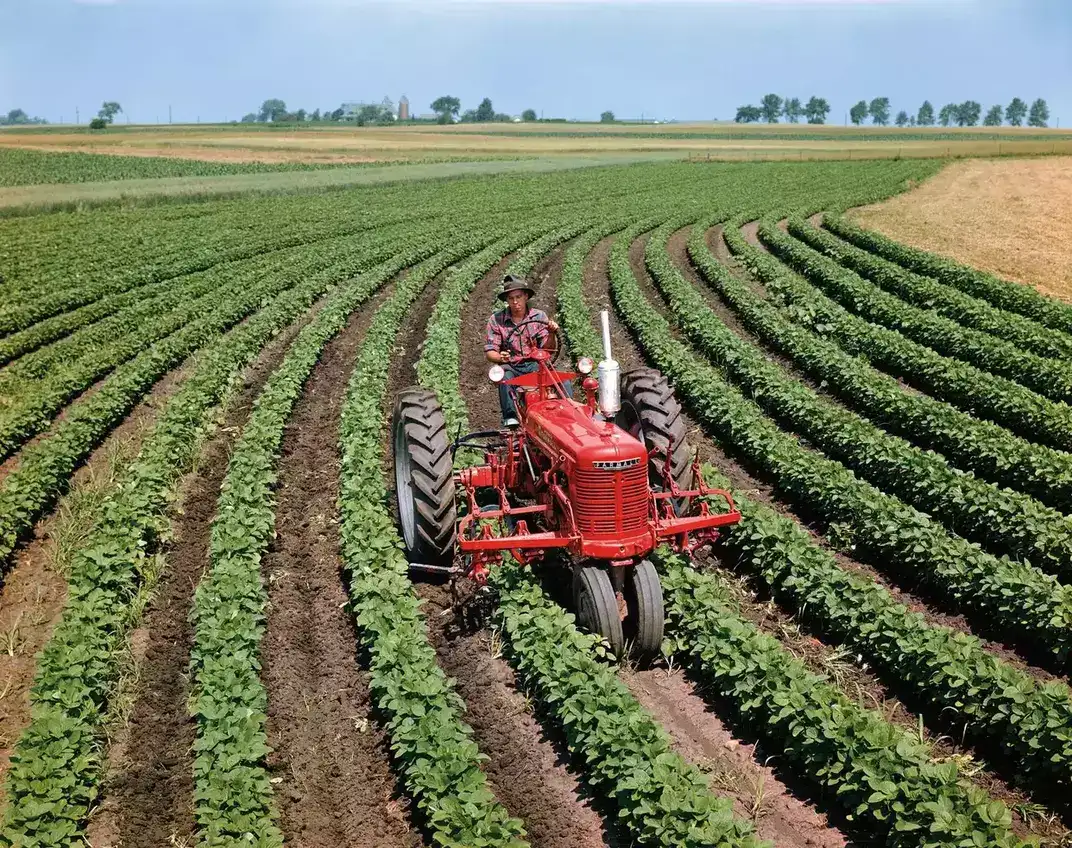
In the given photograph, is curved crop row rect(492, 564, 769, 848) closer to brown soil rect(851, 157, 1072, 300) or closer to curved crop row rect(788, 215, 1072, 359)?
curved crop row rect(788, 215, 1072, 359)

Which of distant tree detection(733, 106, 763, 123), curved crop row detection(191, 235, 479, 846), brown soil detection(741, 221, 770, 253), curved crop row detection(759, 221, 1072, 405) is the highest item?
distant tree detection(733, 106, 763, 123)

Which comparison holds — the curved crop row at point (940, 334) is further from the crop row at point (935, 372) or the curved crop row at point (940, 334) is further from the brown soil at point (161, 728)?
the brown soil at point (161, 728)

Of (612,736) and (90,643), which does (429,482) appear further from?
(612,736)

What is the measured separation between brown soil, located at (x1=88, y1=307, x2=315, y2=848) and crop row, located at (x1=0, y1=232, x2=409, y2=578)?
5.35 ft

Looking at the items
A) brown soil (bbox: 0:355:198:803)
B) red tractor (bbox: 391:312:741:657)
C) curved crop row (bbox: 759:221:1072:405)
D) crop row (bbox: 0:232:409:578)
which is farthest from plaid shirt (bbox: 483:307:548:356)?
curved crop row (bbox: 759:221:1072:405)

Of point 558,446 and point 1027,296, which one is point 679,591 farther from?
point 1027,296

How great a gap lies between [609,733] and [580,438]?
2.29 metres

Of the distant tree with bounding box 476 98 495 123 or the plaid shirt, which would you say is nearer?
the plaid shirt

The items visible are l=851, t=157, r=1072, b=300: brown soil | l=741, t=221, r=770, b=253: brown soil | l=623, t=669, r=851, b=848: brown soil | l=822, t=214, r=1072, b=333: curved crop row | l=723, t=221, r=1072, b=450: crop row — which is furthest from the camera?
l=741, t=221, r=770, b=253: brown soil

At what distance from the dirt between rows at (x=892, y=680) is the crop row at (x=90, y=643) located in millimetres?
5177

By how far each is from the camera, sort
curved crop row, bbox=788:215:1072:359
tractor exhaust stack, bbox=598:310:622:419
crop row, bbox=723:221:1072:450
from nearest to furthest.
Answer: tractor exhaust stack, bbox=598:310:622:419 < crop row, bbox=723:221:1072:450 < curved crop row, bbox=788:215:1072:359

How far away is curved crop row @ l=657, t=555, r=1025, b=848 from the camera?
15.9 ft

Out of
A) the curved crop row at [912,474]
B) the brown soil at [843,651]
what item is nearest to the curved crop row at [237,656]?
the brown soil at [843,651]

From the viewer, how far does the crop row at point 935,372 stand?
1132 centimetres
